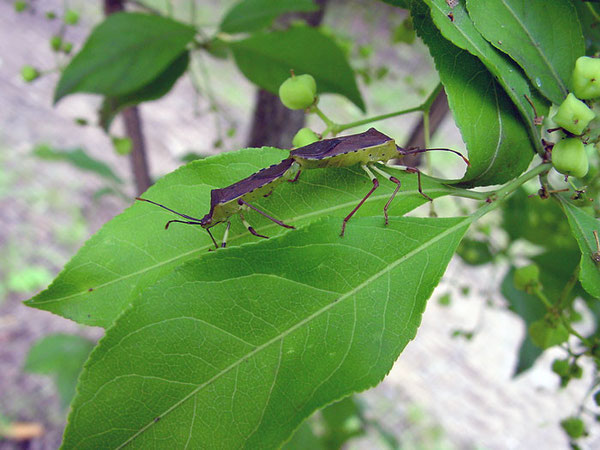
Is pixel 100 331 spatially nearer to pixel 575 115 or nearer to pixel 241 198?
pixel 241 198

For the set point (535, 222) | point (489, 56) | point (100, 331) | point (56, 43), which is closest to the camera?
point (489, 56)

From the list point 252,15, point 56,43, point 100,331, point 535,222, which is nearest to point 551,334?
point 535,222

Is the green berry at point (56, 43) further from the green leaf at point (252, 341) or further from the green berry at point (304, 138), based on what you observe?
the green leaf at point (252, 341)

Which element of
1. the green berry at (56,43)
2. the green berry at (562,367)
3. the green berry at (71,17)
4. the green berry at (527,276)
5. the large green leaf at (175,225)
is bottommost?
the green berry at (562,367)

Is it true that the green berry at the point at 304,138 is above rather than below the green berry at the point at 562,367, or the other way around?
above

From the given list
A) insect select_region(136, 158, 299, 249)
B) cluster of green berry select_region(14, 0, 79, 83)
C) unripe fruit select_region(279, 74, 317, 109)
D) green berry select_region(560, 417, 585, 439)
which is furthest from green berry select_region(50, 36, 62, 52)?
green berry select_region(560, 417, 585, 439)

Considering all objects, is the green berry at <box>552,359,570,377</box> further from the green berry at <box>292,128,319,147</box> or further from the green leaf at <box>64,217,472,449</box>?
the green berry at <box>292,128,319,147</box>

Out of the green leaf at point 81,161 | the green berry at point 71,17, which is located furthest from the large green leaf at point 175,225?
the green leaf at point 81,161
